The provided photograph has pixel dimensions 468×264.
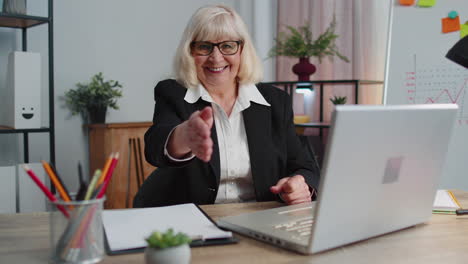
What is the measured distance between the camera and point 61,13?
307 centimetres

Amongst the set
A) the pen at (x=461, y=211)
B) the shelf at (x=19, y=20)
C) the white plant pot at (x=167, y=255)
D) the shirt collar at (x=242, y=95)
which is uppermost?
the shelf at (x=19, y=20)

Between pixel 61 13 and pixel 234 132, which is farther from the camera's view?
pixel 61 13

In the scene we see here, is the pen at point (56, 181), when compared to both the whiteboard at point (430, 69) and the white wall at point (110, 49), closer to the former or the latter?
the whiteboard at point (430, 69)

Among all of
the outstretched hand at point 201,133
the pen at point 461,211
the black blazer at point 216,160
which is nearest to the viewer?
the outstretched hand at point 201,133

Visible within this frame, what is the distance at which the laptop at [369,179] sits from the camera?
2.58 ft

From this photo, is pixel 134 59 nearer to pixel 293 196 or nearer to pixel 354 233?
pixel 293 196

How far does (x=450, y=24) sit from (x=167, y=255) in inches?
81.3

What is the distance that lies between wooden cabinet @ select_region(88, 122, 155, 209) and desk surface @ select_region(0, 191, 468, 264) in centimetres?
194

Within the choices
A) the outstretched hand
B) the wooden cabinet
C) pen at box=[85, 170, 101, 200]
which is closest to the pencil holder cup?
pen at box=[85, 170, 101, 200]

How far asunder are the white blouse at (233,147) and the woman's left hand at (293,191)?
0.28 meters

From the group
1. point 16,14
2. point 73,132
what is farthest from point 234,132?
point 73,132

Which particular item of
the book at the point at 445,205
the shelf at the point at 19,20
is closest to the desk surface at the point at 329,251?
the book at the point at 445,205

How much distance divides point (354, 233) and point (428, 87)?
1.68 metres

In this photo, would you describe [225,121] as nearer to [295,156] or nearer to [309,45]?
[295,156]
